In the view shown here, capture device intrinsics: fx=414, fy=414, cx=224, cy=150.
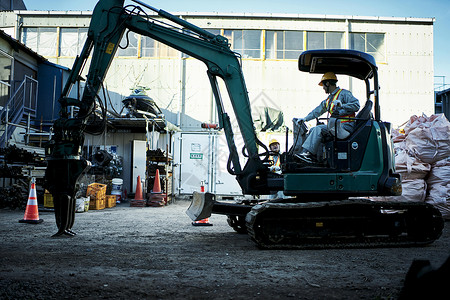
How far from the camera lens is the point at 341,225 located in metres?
5.96

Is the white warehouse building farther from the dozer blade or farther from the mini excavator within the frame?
the dozer blade

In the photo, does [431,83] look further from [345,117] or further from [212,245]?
[212,245]

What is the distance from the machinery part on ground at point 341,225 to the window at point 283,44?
646 inches

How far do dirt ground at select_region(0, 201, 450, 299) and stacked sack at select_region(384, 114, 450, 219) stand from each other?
2907 millimetres

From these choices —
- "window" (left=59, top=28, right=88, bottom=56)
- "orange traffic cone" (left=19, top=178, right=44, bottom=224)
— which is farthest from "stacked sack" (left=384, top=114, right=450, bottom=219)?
"window" (left=59, top=28, right=88, bottom=56)

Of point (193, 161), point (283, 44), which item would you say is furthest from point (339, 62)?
point (283, 44)

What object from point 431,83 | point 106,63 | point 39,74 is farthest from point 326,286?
point 431,83

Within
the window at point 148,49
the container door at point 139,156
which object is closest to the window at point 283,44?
the window at point 148,49

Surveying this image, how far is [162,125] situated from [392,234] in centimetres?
1269

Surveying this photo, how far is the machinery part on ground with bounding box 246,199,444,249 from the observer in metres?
5.72

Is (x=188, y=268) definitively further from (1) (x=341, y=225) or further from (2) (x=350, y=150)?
(2) (x=350, y=150)

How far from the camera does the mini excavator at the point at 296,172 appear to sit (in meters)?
5.87

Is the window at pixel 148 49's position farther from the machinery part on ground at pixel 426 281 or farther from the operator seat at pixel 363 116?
the machinery part on ground at pixel 426 281

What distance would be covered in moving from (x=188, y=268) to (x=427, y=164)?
7685 mm
